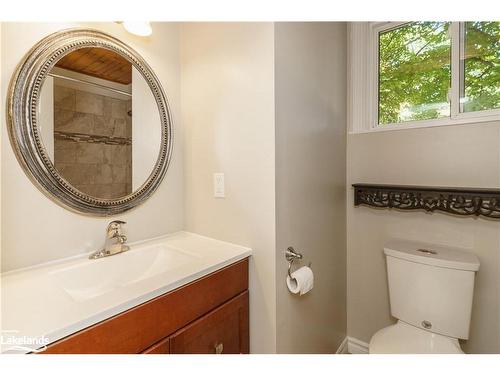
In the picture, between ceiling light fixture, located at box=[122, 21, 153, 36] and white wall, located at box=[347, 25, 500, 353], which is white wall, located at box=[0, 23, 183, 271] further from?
white wall, located at box=[347, 25, 500, 353]

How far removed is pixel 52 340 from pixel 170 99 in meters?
1.14

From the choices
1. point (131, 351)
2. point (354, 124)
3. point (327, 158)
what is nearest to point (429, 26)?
point (354, 124)

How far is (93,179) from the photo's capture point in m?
1.01

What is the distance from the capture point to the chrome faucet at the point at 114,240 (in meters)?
1.01

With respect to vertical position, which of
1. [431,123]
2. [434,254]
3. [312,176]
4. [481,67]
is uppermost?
[481,67]

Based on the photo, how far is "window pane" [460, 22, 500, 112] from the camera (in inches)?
47.5

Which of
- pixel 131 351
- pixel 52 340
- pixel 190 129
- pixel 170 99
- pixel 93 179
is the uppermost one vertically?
pixel 170 99

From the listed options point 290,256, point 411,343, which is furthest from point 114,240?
point 411,343

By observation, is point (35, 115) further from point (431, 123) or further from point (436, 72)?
point (436, 72)

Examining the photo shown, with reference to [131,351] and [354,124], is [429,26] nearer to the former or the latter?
[354,124]

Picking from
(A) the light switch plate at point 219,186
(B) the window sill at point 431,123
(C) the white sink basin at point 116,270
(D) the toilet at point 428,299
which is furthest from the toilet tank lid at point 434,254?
(C) the white sink basin at point 116,270

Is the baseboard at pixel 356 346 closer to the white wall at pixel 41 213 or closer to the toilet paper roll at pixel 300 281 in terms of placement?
the toilet paper roll at pixel 300 281

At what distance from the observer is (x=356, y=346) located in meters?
1.61

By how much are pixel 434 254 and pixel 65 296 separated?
155 centimetres
